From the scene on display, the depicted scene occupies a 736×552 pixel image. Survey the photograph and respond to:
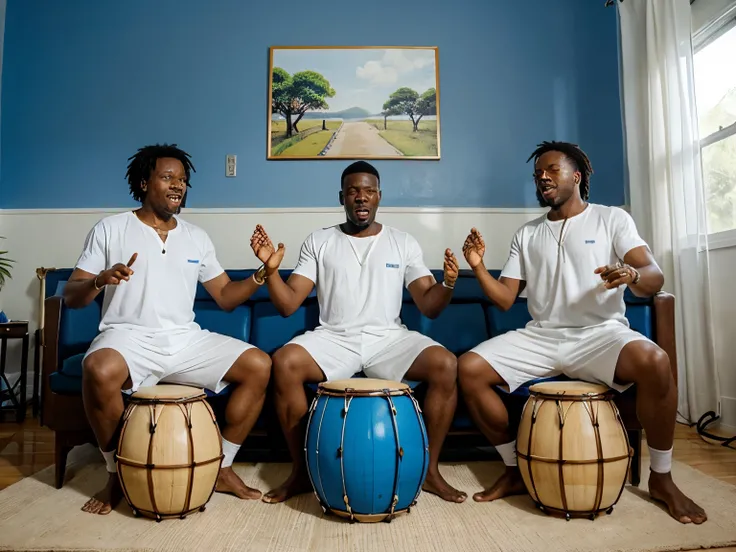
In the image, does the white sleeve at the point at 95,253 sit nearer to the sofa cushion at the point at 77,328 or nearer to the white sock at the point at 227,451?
the sofa cushion at the point at 77,328

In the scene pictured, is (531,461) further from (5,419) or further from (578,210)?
(5,419)

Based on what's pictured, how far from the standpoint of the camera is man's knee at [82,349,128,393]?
1.93 meters

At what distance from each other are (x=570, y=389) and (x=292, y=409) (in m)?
0.95

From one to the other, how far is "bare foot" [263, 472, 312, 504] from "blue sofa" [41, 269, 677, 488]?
30 centimetres

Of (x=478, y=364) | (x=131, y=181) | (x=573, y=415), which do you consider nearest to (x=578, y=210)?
(x=478, y=364)

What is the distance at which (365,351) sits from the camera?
89.6 inches

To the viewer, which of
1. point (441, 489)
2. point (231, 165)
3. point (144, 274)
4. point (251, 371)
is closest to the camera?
point (441, 489)

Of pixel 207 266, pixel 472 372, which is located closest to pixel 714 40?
pixel 472 372

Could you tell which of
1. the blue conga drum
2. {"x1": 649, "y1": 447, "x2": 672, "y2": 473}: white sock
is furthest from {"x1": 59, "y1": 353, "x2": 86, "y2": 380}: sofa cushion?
{"x1": 649, "y1": 447, "x2": 672, "y2": 473}: white sock

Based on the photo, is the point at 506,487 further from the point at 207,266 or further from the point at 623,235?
the point at 207,266

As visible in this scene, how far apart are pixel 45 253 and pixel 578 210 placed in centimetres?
329

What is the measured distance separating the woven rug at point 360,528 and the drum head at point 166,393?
0.39 m

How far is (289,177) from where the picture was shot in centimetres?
385

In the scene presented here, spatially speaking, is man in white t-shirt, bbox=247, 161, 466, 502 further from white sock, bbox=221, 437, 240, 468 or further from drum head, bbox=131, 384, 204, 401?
drum head, bbox=131, 384, 204, 401
